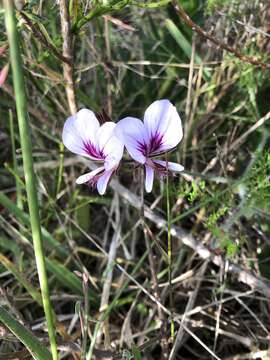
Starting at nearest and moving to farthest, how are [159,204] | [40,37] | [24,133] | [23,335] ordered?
[24,133], [23,335], [40,37], [159,204]

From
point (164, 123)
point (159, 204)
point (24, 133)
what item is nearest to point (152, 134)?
point (164, 123)

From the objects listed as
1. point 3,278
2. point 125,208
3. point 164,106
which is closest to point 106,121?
point 164,106

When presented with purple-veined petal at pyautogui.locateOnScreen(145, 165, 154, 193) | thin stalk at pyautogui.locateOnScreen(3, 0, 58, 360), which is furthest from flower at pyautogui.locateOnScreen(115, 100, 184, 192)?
thin stalk at pyautogui.locateOnScreen(3, 0, 58, 360)

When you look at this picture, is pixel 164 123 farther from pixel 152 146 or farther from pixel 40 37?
pixel 40 37

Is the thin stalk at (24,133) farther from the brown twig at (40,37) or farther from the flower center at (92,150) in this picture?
the brown twig at (40,37)

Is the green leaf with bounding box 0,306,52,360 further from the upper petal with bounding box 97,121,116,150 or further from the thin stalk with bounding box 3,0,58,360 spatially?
the upper petal with bounding box 97,121,116,150

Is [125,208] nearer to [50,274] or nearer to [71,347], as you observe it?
[50,274]

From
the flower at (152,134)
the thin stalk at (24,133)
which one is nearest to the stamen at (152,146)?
the flower at (152,134)
